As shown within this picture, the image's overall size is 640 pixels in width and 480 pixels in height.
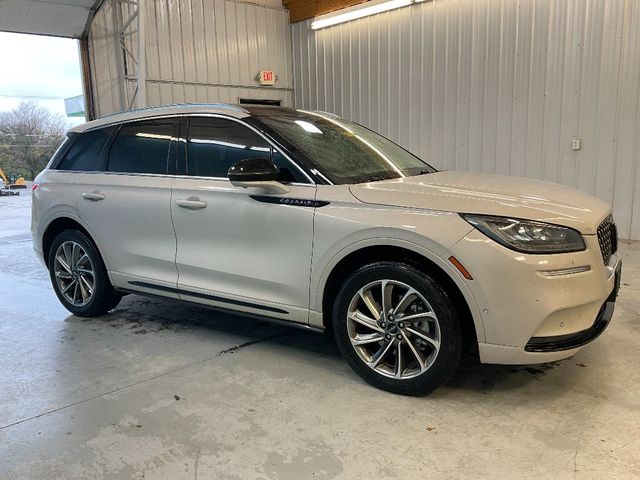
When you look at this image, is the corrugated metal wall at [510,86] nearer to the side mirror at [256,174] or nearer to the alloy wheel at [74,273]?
the side mirror at [256,174]

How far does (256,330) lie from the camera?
3.90 m

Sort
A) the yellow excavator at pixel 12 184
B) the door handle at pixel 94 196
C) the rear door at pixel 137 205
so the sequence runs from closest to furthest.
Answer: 1. the rear door at pixel 137 205
2. the door handle at pixel 94 196
3. the yellow excavator at pixel 12 184

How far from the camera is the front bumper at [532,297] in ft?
7.88

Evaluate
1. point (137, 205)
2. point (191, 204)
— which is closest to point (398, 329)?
point (191, 204)

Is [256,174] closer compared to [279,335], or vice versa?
[256,174]

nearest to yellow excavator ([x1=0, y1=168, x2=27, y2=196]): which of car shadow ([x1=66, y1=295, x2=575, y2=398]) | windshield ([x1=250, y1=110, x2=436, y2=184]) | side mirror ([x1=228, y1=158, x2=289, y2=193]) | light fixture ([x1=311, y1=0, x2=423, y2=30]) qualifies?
light fixture ([x1=311, y1=0, x2=423, y2=30])

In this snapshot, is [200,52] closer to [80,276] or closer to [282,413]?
[80,276]

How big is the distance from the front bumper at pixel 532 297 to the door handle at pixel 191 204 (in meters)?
1.64

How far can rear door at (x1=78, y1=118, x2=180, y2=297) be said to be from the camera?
3613 mm

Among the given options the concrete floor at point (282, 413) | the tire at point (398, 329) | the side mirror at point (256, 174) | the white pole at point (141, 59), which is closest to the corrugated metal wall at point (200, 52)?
the white pole at point (141, 59)

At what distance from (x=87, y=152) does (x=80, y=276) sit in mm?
978

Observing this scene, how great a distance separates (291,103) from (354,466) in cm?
986

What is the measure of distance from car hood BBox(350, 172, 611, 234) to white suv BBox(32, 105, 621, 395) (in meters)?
0.01

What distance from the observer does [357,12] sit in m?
9.40
